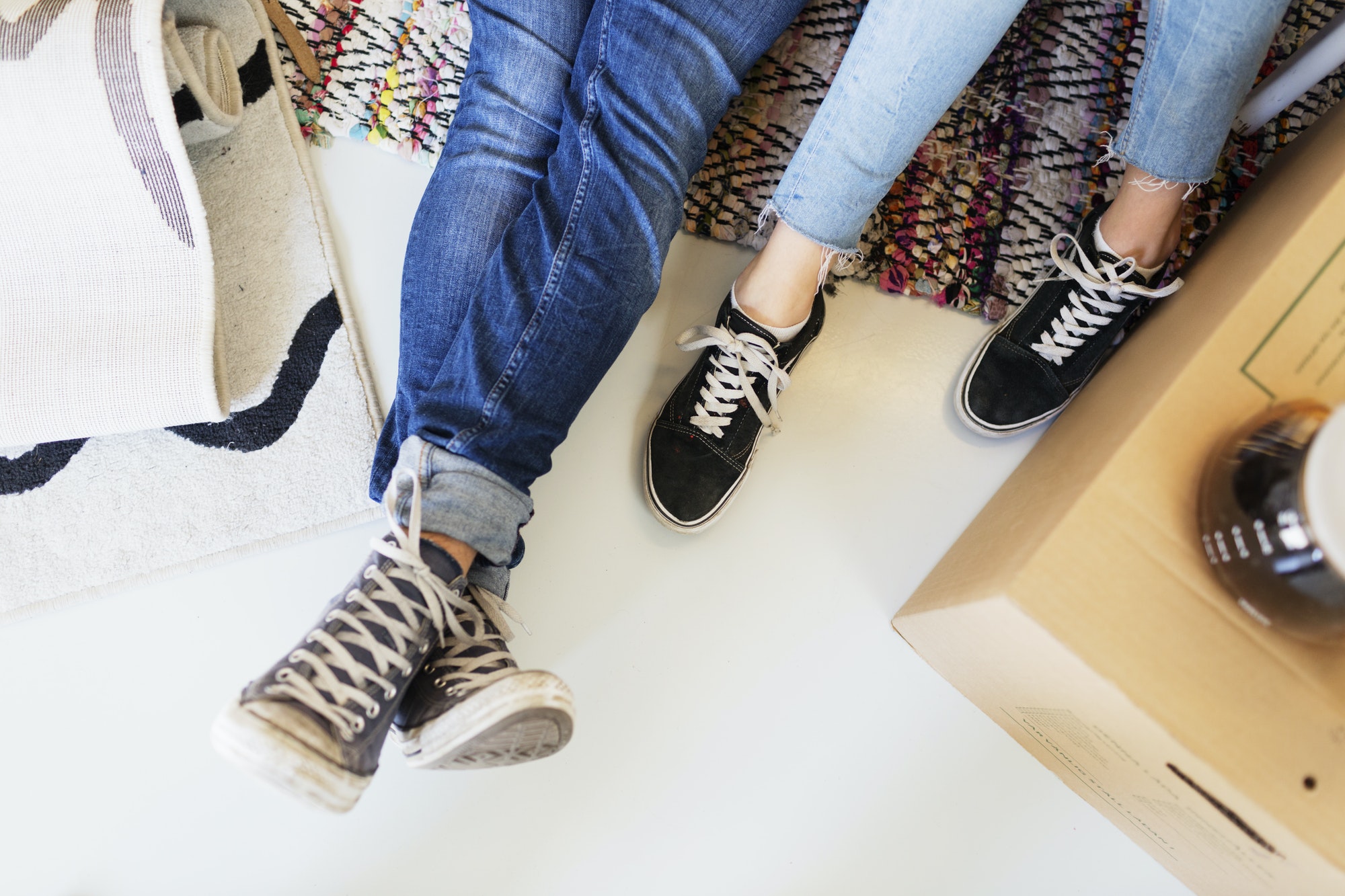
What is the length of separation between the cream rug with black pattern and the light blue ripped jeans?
1.69 feet

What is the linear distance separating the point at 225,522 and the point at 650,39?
62 centimetres

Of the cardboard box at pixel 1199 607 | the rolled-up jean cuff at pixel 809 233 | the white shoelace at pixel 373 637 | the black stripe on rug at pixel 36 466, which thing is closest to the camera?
the cardboard box at pixel 1199 607

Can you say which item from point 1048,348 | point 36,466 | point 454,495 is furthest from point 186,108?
point 1048,348

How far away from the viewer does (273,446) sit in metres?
0.76

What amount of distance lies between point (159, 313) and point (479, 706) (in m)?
0.51

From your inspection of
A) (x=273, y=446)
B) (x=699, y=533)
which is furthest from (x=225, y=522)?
(x=699, y=533)

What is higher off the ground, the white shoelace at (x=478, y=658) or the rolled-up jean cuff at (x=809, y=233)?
the rolled-up jean cuff at (x=809, y=233)

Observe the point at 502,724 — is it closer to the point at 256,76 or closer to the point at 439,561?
the point at 439,561

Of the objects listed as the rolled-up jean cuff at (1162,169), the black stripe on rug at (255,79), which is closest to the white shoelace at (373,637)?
the black stripe on rug at (255,79)

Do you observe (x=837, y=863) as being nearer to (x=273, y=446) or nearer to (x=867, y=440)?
(x=867, y=440)

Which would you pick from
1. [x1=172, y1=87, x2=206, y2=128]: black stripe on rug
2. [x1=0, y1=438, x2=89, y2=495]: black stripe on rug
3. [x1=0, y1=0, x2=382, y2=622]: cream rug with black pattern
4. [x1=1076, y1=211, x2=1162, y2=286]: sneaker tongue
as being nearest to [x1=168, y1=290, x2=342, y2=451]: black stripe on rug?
[x1=0, y1=0, x2=382, y2=622]: cream rug with black pattern

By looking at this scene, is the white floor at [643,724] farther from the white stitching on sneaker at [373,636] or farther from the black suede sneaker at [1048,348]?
the white stitching on sneaker at [373,636]

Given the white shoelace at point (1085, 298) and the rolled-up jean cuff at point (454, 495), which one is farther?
the white shoelace at point (1085, 298)

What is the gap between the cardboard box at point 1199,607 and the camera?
0.41 metres
